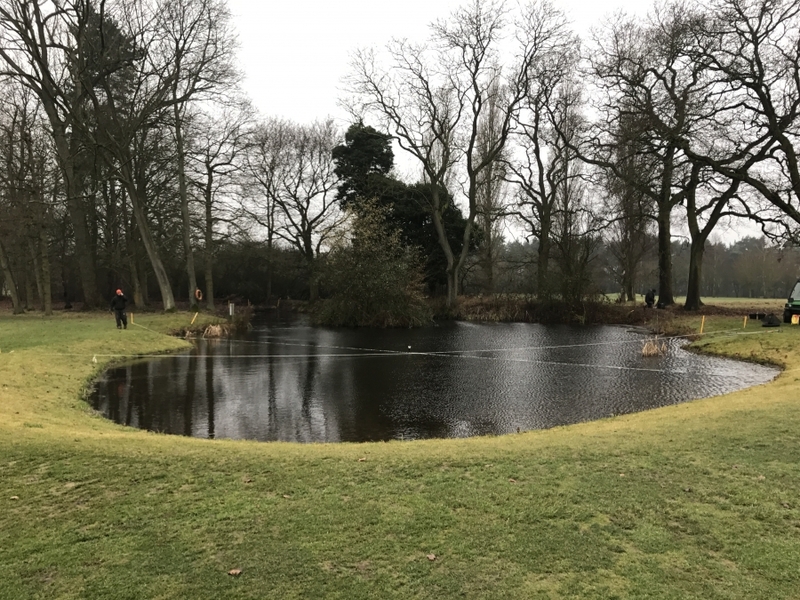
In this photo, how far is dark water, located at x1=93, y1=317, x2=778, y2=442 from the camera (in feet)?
31.1

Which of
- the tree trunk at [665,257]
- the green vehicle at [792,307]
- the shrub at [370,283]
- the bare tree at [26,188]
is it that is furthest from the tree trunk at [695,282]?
the bare tree at [26,188]

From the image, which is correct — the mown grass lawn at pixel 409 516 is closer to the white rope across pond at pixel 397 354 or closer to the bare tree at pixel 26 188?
the white rope across pond at pixel 397 354

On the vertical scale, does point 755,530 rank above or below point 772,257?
below

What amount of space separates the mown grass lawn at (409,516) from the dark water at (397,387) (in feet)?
8.59

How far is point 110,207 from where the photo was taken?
30.8 m

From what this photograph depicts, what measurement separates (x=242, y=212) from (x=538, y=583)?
31857 mm

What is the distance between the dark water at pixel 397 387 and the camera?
948cm

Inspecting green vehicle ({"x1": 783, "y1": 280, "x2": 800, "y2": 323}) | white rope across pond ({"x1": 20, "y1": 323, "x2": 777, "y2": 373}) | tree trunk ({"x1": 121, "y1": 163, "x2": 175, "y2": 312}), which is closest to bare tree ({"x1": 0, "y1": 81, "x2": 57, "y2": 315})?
tree trunk ({"x1": 121, "y1": 163, "x2": 175, "y2": 312})

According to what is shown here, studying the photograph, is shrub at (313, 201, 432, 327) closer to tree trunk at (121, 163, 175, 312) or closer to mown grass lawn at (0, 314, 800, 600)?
Answer: tree trunk at (121, 163, 175, 312)

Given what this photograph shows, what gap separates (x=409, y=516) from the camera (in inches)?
161

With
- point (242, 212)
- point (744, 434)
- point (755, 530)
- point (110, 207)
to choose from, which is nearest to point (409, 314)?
point (242, 212)

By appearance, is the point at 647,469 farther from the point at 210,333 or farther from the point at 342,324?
the point at 342,324

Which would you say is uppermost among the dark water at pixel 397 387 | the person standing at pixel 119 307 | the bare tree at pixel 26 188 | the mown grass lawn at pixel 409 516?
the bare tree at pixel 26 188

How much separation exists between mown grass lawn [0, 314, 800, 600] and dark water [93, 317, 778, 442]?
103 inches
